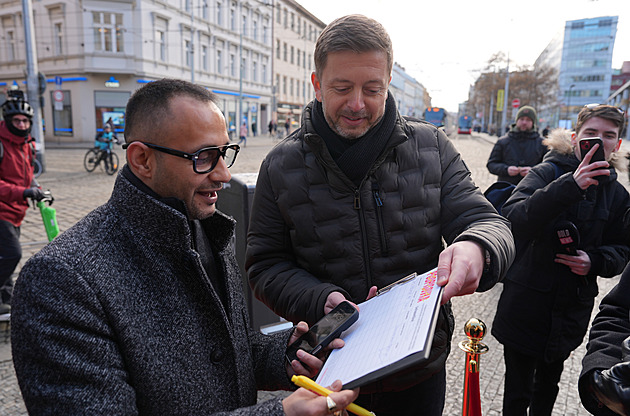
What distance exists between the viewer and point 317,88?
6.23 feet

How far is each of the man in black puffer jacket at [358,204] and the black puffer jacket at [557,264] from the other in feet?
2.73

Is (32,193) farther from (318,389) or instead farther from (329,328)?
(318,389)

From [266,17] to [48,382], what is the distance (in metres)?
48.7

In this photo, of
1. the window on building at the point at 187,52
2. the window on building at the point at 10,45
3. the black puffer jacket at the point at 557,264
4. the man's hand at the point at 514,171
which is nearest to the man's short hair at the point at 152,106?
the black puffer jacket at the point at 557,264

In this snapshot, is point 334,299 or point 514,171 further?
point 514,171

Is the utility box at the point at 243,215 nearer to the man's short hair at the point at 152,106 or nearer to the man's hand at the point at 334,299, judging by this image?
the man's hand at the point at 334,299

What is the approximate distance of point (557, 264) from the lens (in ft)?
8.36

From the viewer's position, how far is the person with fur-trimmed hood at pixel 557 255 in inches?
95.7

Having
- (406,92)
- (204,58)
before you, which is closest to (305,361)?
(204,58)

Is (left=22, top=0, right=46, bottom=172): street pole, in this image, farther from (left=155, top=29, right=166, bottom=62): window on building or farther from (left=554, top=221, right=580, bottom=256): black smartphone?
(left=155, top=29, right=166, bottom=62): window on building

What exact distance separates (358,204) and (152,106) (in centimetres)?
85

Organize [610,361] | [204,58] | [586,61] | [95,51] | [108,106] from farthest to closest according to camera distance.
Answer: [586,61], [204,58], [108,106], [95,51], [610,361]

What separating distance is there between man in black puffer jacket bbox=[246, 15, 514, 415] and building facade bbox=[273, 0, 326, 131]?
44.5 metres

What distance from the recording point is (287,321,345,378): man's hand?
1.33 meters
